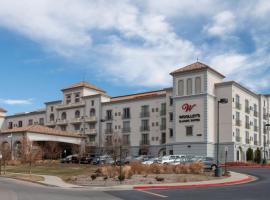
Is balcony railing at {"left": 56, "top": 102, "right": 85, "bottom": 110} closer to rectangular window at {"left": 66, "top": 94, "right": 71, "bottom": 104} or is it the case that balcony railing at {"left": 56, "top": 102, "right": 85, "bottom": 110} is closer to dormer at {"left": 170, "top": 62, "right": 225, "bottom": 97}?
rectangular window at {"left": 66, "top": 94, "right": 71, "bottom": 104}

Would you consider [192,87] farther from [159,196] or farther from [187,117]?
[159,196]

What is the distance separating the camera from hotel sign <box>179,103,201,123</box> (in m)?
67.9

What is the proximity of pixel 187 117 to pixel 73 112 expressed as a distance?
28917 millimetres

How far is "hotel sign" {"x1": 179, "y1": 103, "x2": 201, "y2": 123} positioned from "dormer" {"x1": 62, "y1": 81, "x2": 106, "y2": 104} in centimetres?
2627

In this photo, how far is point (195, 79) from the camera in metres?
68.8

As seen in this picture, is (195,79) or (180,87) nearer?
(195,79)

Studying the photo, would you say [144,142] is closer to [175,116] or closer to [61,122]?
[175,116]

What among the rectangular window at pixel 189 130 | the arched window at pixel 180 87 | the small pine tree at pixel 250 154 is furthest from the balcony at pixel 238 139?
the arched window at pixel 180 87

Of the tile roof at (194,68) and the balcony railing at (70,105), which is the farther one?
the balcony railing at (70,105)

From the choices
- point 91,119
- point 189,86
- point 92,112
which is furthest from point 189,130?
point 92,112

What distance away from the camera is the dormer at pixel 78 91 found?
8906cm

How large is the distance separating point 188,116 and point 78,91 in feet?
95.7

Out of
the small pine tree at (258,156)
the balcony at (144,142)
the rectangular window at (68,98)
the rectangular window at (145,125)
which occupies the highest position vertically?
the rectangular window at (68,98)

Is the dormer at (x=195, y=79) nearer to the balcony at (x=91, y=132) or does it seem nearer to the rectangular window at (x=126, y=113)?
the rectangular window at (x=126, y=113)
